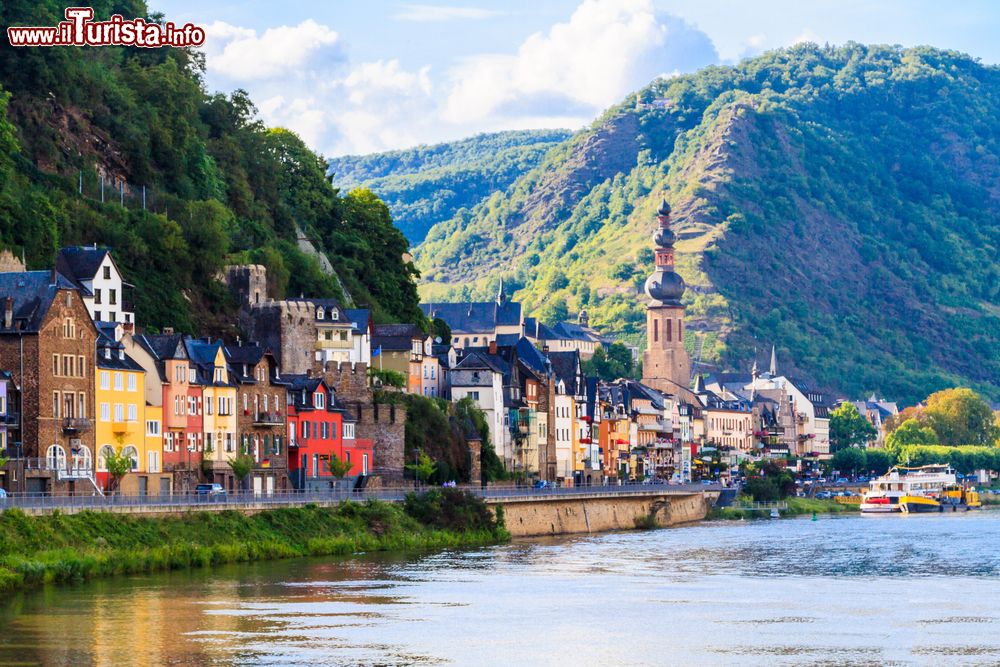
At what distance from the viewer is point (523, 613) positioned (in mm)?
66312

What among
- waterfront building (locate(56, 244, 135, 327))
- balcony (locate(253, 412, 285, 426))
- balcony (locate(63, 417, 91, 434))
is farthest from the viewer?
waterfront building (locate(56, 244, 135, 327))

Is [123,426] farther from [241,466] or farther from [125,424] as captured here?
[241,466]

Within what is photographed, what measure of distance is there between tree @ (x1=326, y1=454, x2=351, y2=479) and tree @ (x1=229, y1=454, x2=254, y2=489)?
706 centimetres

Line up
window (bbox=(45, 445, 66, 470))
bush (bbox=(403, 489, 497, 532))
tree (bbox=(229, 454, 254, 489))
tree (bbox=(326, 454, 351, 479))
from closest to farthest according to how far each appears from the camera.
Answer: window (bbox=(45, 445, 66, 470)) → tree (bbox=(229, 454, 254, 489)) → bush (bbox=(403, 489, 497, 532)) → tree (bbox=(326, 454, 351, 479))

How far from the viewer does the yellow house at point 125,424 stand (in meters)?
86.6

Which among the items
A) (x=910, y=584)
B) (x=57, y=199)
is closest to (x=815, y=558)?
(x=910, y=584)

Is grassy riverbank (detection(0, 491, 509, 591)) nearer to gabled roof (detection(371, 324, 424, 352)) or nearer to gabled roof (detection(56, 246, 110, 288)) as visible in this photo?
gabled roof (detection(56, 246, 110, 288))

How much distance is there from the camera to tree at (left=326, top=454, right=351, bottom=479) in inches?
4050

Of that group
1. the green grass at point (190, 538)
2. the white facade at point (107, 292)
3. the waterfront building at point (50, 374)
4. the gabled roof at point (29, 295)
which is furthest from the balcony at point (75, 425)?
the white facade at point (107, 292)

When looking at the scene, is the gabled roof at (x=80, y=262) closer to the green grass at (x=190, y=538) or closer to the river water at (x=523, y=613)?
the green grass at (x=190, y=538)

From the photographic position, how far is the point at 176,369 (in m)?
92.5

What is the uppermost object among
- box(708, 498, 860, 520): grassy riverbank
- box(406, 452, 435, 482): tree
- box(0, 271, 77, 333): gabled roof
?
box(0, 271, 77, 333): gabled roof

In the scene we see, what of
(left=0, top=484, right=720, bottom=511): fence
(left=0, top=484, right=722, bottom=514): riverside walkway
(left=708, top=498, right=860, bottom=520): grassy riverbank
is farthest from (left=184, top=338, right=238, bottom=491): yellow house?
(left=708, top=498, right=860, bottom=520): grassy riverbank

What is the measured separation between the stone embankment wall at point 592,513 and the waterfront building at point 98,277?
21259mm
